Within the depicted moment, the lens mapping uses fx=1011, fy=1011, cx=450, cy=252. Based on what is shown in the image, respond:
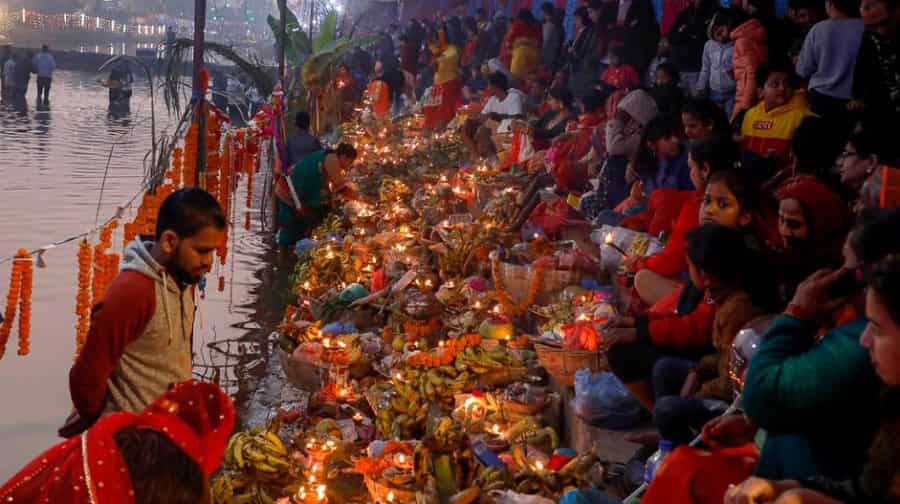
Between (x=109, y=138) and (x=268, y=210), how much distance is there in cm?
837

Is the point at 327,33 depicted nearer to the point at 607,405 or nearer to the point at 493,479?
the point at 607,405

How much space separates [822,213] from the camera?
392cm

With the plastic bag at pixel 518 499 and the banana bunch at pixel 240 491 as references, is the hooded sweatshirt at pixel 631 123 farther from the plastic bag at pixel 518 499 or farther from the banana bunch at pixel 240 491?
the plastic bag at pixel 518 499

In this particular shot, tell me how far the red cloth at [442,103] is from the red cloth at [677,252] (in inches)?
407

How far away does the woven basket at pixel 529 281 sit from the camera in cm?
601

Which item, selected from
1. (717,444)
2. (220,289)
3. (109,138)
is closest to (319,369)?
(220,289)

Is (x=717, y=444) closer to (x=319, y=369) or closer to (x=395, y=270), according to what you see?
(x=319, y=369)

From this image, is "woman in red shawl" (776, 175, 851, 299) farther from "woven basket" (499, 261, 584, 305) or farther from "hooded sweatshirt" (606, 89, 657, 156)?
"hooded sweatshirt" (606, 89, 657, 156)

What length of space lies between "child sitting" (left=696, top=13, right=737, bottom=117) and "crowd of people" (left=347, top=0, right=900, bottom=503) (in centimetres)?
2

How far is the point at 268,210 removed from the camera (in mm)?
13047

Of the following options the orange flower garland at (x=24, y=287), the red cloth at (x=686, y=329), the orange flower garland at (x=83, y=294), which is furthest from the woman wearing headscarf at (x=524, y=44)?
the red cloth at (x=686, y=329)

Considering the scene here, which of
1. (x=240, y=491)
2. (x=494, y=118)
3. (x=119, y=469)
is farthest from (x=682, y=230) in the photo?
(x=494, y=118)

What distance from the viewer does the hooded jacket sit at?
6.41 meters

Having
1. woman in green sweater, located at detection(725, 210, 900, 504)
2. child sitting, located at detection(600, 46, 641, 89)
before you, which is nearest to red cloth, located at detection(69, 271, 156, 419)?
woman in green sweater, located at detection(725, 210, 900, 504)
